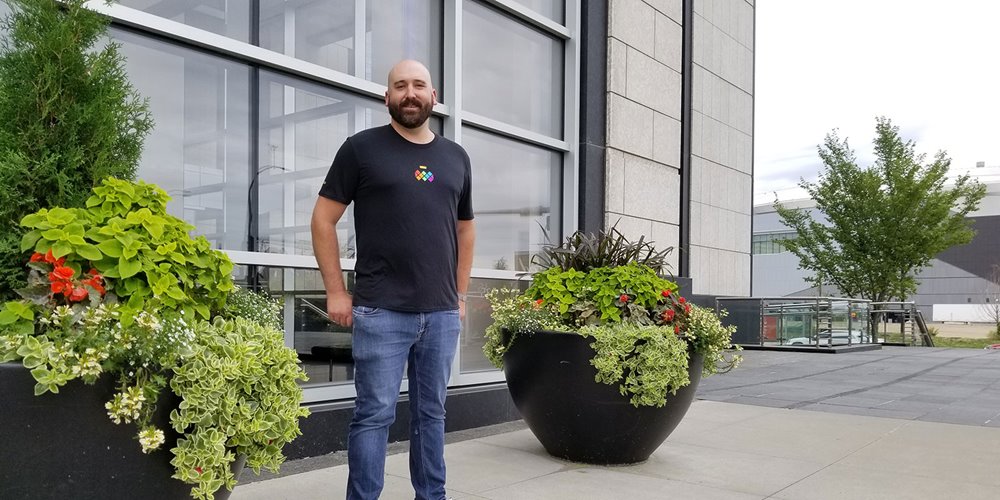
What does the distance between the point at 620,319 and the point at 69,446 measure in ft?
10.2

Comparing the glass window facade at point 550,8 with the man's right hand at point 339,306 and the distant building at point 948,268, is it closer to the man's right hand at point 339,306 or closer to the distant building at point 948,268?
the man's right hand at point 339,306

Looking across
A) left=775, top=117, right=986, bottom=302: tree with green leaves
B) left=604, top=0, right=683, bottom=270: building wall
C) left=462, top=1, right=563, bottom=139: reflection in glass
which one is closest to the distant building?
left=775, top=117, right=986, bottom=302: tree with green leaves

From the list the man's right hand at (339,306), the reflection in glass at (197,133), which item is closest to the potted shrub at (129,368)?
the man's right hand at (339,306)

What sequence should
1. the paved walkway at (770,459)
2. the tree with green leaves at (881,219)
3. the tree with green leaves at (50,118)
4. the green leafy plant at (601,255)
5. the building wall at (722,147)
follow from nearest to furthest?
Result: the tree with green leaves at (50,118)
the paved walkway at (770,459)
the green leafy plant at (601,255)
the building wall at (722,147)
the tree with green leaves at (881,219)

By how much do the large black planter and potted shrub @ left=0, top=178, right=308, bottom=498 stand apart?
84.7 inches

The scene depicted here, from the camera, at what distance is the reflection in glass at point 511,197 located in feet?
21.6

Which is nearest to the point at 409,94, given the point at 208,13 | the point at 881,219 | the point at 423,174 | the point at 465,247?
the point at 423,174

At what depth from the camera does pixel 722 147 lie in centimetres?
1098

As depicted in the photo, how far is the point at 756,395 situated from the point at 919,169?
16.3 m

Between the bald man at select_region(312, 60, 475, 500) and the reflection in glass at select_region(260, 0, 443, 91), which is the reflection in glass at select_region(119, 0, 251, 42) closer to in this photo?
the reflection in glass at select_region(260, 0, 443, 91)

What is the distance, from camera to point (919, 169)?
847 inches

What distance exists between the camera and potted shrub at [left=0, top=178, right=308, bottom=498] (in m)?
2.27

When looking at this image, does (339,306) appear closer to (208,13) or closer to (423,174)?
(423,174)

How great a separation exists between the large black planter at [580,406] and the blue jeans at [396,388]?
1.30 m
